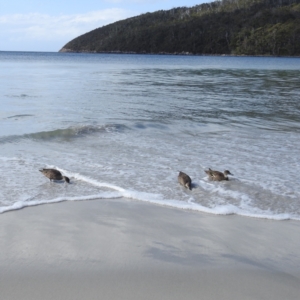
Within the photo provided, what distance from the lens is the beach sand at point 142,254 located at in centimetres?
336

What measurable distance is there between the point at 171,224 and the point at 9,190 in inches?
86.5

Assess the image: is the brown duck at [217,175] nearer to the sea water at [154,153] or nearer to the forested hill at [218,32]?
the sea water at [154,153]

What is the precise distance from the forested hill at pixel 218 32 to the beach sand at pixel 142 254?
147788mm

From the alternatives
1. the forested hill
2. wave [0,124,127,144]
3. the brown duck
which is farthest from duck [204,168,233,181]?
the forested hill

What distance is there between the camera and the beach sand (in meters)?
3.36

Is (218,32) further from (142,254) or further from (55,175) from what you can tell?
(142,254)

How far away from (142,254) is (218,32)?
560ft

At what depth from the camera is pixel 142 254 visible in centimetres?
397

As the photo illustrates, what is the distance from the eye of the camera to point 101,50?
190 m

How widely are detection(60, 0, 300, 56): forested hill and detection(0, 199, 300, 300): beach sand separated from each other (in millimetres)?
147788

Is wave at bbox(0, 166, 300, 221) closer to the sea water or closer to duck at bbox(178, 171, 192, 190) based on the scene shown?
the sea water

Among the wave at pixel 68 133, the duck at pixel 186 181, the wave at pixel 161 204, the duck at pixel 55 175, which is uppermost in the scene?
the duck at pixel 55 175

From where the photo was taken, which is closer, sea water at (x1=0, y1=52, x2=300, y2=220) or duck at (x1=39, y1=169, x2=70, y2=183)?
sea water at (x1=0, y1=52, x2=300, y2=220)

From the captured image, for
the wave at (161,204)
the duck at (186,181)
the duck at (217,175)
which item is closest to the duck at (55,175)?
the wave at (161,204)
